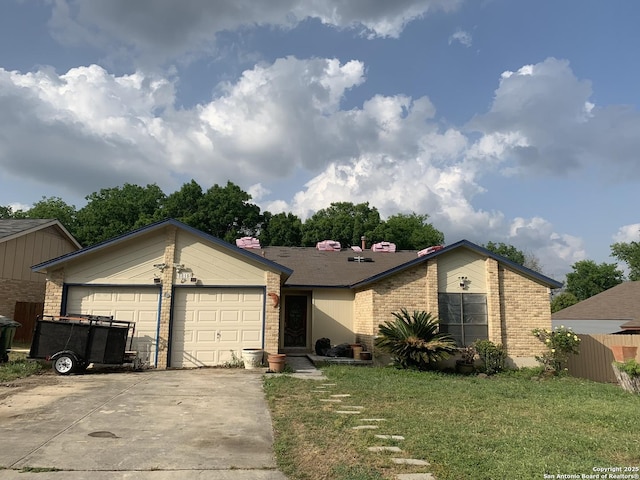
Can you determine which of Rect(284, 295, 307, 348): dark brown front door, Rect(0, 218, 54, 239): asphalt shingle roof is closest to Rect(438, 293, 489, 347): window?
Rect(284, 295, 307, 348): dark brown front door

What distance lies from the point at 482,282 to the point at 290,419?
10264mm

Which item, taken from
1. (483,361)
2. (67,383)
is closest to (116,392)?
(67,383)

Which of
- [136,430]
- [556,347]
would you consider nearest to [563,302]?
[556,347]

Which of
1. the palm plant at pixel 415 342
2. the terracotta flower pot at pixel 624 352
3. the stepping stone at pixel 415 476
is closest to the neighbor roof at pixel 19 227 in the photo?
the palm plant at pixel 415 342

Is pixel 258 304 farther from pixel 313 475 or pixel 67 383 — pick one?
pixel 313 475

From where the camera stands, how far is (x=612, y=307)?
26.5 meters

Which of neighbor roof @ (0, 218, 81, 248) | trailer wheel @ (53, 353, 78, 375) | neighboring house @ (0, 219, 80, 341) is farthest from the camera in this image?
neighbor roof @ (0, 218, 81, 248)

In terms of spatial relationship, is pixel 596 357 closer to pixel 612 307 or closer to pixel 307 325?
pixel 307 325

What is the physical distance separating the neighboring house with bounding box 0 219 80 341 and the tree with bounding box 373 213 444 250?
1137 inches

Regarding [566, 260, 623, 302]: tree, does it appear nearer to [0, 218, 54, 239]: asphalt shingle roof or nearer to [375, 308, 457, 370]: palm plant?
[375, 308, 457, 370]: palm plant

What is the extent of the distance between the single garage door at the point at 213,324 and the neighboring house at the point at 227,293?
29mm

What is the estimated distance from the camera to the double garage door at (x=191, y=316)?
13.2 m

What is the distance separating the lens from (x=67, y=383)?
33.8ft

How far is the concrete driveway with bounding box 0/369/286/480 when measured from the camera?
16.2 feet
